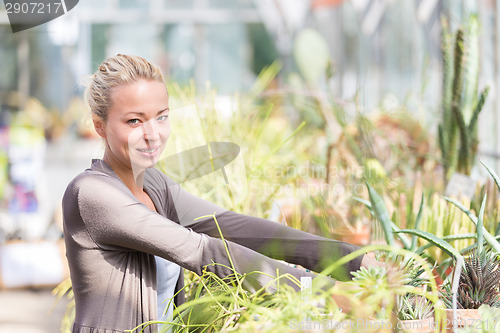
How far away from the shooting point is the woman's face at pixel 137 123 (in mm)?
982

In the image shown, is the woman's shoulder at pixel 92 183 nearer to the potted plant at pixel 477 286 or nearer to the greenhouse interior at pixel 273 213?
the greenhouse interior at pixel 273 213

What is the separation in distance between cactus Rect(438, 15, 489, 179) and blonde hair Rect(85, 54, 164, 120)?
3.38 feet

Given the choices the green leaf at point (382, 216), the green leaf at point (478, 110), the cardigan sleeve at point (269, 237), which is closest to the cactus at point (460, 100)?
the green leaf at point (478, 110)

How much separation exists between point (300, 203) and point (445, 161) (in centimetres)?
59

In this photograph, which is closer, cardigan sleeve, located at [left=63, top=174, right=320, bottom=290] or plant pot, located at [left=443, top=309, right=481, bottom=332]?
plant pot, located at [left=443, top=309, right=481, bottom=332]

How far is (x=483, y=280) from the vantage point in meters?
0.81

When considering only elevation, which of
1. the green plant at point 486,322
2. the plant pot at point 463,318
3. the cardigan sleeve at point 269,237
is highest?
the cardigan sleeve at point 269,237

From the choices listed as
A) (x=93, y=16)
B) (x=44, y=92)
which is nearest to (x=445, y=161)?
(x=44, y=92)

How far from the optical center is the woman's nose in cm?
99

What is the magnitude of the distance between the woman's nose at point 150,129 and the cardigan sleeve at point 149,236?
0.37 ft

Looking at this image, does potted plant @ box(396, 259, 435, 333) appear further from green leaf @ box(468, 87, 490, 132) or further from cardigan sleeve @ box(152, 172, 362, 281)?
green leaf @ box(468, 87, 490, 132)

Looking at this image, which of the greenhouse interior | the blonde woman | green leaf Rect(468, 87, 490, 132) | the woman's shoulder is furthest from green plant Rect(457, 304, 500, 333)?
green leaf Rect(468, 87, 490, 132)

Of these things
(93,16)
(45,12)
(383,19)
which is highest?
(93,16)

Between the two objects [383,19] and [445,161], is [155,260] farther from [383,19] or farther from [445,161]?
[383,19]
